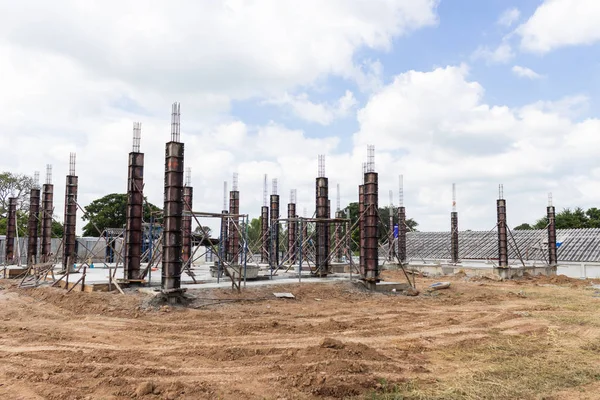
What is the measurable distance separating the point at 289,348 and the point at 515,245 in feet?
80.7

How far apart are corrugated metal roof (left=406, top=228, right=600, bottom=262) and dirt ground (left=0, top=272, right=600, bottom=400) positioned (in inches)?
732

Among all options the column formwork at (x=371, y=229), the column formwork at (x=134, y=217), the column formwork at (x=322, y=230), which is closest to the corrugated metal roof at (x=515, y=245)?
the column formwork at (x=322, y=230)

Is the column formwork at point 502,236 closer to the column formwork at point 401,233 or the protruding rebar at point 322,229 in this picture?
the column formwork at point 401,233

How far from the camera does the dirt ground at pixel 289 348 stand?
22.8 feet

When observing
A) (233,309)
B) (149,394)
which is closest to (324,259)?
(233,309)

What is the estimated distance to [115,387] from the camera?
270 inches

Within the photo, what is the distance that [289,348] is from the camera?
9.27 m

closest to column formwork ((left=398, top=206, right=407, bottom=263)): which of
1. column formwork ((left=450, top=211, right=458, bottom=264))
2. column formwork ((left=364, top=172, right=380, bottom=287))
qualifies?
column formwork ((left=450, top=211, right=458, bottom=264))

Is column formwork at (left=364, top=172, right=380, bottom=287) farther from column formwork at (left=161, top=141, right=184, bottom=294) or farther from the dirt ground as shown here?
column formwork at (left=161, top=141, right=184, bottom=294)

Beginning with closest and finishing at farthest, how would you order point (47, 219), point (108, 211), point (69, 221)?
point (69, 221)
point (47, 219)
point (108, 211)

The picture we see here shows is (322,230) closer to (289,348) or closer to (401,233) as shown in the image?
(289,348)

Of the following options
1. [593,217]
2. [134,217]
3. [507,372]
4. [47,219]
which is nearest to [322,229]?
[134,217]

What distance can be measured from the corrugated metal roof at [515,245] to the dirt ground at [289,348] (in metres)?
18.6

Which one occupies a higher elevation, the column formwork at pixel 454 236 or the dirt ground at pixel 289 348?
the column formwork at pixel 454 236
